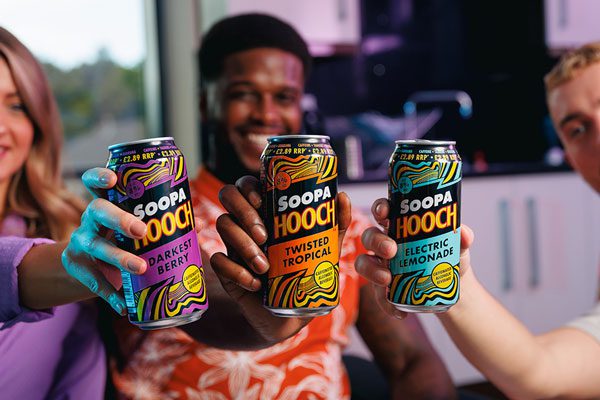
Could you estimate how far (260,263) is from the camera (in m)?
0.74

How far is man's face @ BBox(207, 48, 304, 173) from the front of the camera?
1.36 m

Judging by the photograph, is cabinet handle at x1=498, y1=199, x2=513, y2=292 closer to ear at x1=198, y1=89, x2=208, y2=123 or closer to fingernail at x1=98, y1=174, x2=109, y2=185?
ear at x1=198, y1=89, x2=208, y2=123

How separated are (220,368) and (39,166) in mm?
540

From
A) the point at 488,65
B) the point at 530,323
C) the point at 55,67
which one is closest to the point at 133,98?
the point at 55,67

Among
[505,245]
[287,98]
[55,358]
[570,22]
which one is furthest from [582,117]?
[570,22]

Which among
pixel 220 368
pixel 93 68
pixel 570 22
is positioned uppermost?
pixel 570 22

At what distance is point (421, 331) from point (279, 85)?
2.10ft

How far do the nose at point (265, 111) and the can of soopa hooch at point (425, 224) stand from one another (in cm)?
66

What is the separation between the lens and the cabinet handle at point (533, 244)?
8.91ft

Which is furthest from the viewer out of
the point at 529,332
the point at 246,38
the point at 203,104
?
the point at 203,104

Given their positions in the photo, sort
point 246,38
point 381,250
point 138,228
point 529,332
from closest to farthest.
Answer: point 138,228, point 381,250, point 529,332, point 246,38

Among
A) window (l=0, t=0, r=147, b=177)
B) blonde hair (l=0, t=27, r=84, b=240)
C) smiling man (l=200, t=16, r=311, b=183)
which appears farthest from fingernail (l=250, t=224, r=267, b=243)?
window (l=0, t=0, r=147, b=177)

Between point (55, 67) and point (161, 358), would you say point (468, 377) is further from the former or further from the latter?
point (55, 67)

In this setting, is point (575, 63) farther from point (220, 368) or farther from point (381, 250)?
point (220, 368)
